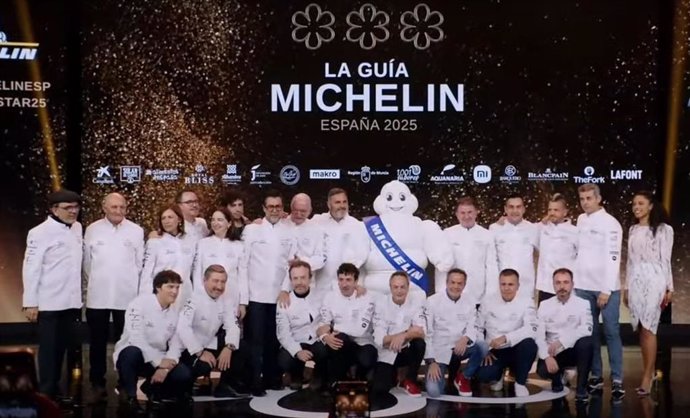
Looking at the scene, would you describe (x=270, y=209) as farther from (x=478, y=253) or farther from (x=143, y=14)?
(x=143, y=14)

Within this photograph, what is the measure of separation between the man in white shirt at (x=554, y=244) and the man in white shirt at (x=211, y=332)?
2.33 m

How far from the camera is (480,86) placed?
7.60 meters

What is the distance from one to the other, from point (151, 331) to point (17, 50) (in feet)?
10.4

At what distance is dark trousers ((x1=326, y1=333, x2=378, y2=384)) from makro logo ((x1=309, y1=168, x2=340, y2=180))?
5.89 ft

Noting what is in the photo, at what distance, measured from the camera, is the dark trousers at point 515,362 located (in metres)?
6.12

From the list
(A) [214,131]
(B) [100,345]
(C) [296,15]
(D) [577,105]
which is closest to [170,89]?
(A) [214,131]

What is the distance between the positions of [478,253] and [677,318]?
6.90ft

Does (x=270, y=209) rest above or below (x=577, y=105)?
below

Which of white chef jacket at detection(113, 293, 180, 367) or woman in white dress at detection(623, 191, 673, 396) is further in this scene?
woman in white dress at detection(623, 191, 673, 396)

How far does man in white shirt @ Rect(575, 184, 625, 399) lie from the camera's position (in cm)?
623

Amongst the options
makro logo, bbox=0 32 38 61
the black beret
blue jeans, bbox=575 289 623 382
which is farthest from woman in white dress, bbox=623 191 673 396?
makro logo, bbox=0 32 38 61

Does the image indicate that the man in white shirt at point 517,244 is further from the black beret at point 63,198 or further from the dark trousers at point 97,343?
the black beret at point 63,198

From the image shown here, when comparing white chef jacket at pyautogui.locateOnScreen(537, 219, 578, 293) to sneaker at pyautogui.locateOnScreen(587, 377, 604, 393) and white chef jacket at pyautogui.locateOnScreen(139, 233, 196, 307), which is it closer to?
sneaker at pyautogui.locateOnScreen(587, 377, 604, 393)

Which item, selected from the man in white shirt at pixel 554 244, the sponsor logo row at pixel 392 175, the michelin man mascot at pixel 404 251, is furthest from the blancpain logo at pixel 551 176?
the michelin man mascot at pixel 404 251
